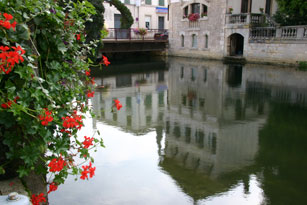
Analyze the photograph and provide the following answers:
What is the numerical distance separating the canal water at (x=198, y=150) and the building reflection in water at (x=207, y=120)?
0.02 m

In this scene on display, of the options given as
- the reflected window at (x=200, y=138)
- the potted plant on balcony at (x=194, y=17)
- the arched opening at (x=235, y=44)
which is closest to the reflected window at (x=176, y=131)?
the reflected window at (x=200, y=138)

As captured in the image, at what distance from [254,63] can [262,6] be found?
18.5ft

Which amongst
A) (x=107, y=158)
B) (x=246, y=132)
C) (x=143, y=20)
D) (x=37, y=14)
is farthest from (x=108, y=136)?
(x=143, y=20)

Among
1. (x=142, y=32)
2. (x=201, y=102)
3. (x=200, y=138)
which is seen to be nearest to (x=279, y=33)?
(x=142, y=32)

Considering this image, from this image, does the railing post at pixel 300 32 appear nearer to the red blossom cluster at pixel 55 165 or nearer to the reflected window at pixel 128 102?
the reflected window at pixel 128 102

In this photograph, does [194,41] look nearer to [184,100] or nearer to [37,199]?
[184,100]

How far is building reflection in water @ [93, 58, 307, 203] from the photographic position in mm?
4766

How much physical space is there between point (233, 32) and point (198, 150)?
18626mm

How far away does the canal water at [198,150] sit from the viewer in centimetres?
417

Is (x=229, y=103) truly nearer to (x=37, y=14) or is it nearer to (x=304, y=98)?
(x=304, y=98)

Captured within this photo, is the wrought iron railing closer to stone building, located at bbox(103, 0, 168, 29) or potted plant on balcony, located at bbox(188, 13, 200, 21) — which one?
potted plant on balcony, located at bbox(188, 13, 200, 21)

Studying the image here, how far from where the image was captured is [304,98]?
10.3m

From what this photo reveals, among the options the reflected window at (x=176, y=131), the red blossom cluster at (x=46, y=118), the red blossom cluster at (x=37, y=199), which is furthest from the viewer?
the reflected window at (x=176, y=131)

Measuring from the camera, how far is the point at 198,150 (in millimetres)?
5797
